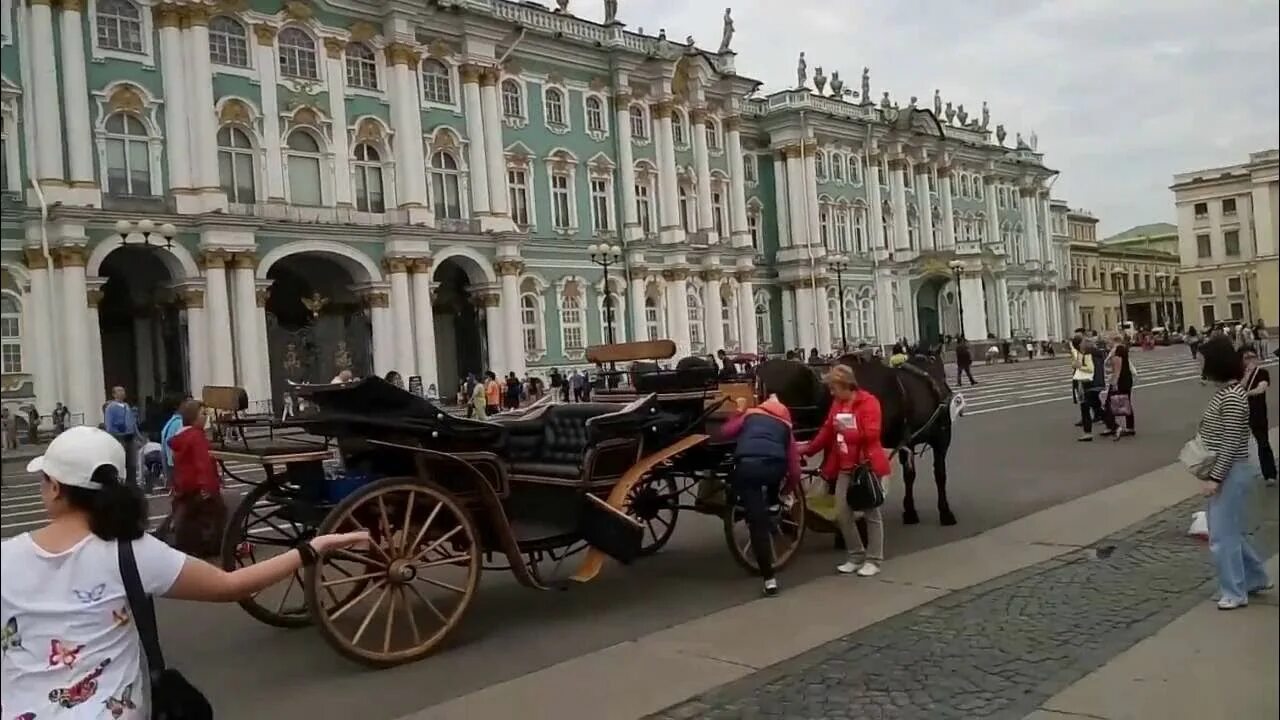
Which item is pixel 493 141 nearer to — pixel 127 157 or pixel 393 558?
pixel 127 157

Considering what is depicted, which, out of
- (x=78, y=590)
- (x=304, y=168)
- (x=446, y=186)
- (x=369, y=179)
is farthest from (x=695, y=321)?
(x=78, y=590)

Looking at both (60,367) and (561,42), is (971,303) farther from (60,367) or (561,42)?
(60,367)

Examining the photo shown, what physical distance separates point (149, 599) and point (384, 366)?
97.9 feet

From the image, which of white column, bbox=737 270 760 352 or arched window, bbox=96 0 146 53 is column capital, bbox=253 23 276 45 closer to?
arched window, bbox=96 0 146 53

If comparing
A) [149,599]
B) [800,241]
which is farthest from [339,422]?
[800,241]

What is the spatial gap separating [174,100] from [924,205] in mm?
41700

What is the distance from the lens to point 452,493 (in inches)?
256

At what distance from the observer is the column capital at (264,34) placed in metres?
28.9

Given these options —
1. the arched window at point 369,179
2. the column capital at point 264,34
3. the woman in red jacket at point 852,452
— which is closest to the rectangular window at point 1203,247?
the woman in red jacket at point 852,452

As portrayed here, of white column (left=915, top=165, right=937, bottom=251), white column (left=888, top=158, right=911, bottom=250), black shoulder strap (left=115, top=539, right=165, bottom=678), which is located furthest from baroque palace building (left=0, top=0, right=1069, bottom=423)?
black shoulder strap (left=115, top=539, right=165, bottom=678)

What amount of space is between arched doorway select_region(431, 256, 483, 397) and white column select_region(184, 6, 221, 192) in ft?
30.4

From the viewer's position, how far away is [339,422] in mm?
6172

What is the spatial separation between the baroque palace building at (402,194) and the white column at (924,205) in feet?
22.0

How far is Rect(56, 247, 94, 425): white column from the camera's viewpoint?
24.2 meters
